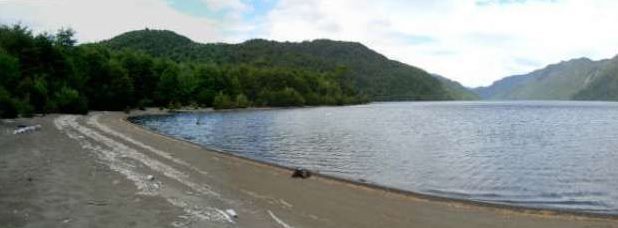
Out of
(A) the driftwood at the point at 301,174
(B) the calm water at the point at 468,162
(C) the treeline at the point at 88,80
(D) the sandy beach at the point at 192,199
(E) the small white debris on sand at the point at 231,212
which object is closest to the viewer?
(D) the sandy beach at the point at 192,199

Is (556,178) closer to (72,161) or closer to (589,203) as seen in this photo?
(589,203)

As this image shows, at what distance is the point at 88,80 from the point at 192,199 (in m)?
90.0

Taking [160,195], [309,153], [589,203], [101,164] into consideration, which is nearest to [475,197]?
[589,203]

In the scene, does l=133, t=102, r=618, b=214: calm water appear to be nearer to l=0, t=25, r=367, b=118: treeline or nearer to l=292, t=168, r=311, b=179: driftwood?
l=292, t=168, r=311, b=179: driftwood

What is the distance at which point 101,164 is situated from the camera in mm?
27188

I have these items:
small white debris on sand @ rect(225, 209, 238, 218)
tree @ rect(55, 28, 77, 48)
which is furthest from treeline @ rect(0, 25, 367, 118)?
small white debris on sand @ rect(225, 209, 238, 218)

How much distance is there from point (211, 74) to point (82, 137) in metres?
127

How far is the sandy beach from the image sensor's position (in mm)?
15953

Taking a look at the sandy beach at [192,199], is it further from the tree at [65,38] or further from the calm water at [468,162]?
the tree at [65,38]

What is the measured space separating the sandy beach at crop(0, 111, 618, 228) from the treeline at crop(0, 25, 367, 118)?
122ft

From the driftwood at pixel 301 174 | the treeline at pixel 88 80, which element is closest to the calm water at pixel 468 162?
the driftwood at pixel 301 174

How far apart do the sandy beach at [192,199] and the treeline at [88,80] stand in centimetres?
3708

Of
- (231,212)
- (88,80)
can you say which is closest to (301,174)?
(231,212)

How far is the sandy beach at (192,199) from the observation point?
52.3 feet
